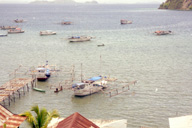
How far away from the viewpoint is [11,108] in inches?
1453

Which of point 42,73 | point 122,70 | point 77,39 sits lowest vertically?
point 122,70

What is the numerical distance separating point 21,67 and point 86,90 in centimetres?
1860

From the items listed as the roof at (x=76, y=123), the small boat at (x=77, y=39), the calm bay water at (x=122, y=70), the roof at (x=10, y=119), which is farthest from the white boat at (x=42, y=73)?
the small boat at (x=77, y=39)

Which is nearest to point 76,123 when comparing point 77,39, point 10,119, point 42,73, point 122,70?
point 10,119

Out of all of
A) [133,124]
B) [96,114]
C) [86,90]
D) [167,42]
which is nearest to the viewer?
[133,124]

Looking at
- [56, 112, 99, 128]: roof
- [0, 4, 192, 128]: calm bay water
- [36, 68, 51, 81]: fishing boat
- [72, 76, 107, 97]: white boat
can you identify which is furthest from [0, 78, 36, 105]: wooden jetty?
[56, 112, 99, 128]: roof

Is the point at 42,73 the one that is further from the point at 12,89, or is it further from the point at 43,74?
the point at 12,89

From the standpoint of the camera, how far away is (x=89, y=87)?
40.7 m

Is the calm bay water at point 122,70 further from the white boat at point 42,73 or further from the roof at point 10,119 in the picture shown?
the roof at point 10,119

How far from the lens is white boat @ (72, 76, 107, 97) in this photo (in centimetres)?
3988

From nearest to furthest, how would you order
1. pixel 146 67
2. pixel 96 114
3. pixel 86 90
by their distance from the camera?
1. pixel 96 114
2. pixel 86 90
3. pixel 146 67

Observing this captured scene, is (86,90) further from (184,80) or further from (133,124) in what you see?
(184,80)

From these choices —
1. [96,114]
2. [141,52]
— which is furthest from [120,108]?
[141,52]

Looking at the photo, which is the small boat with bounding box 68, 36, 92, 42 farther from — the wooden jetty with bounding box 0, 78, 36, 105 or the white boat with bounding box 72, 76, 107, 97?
the white boat with bounding box 72, 76, 107, 97
